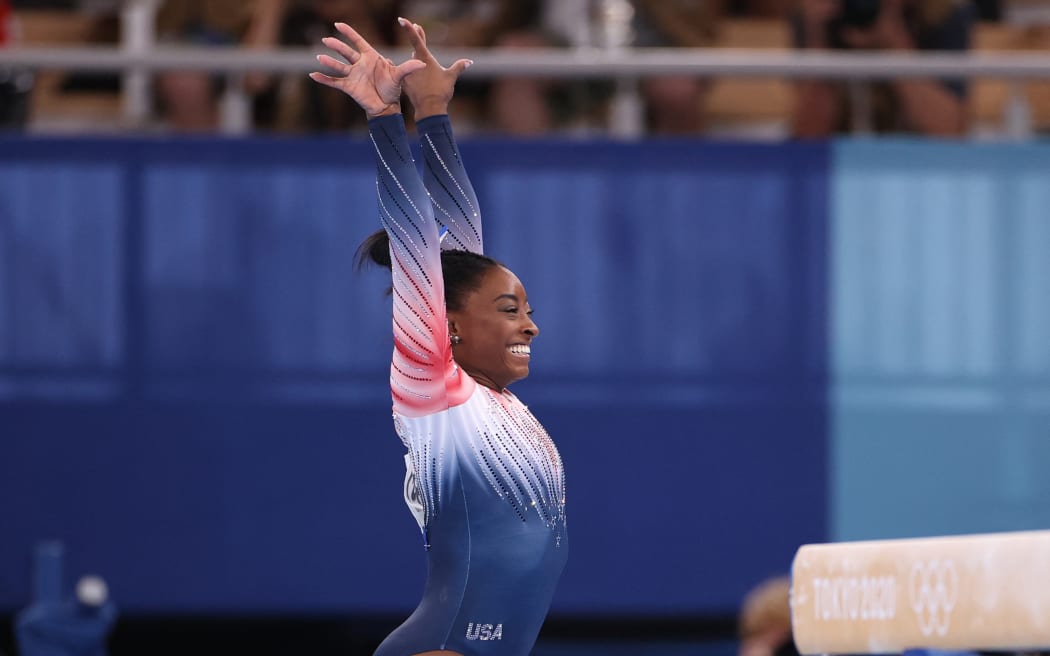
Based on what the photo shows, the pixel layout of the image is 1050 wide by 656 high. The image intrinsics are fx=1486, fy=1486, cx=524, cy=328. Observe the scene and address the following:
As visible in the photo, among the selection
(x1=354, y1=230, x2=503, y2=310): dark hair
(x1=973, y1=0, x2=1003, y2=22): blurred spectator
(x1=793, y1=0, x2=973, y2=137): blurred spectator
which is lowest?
(x1=354, y1=230, x2=503, y2=310): dark hair

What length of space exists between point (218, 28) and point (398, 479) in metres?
2.37

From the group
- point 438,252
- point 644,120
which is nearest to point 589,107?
point 644,120

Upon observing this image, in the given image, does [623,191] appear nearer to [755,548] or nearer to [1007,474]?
[755,548]

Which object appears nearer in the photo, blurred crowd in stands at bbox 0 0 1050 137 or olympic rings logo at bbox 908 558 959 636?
olympic rings logo at bbox 908 558 959 636

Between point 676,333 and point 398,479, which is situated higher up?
point 676,333

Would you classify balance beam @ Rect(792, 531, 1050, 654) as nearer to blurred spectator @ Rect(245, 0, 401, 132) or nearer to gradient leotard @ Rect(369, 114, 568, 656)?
gradient leotard @ Rect(369, 114, 568, 656)

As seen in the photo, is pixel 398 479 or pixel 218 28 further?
pixel 218 28

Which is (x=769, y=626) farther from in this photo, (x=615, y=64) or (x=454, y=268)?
(x=454, y=268)

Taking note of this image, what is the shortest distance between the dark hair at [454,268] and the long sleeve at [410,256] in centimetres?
23

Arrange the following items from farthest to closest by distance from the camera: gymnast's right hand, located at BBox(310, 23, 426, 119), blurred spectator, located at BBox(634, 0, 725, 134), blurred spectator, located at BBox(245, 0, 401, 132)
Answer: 1. blurred spectator, located at BBox(634, 0, 725, 134)
2. blurred spectator, located at BBox(245, 0, 401, 132)
3. gymnast's right hand, located at BBox(310, 23, 426, 119)

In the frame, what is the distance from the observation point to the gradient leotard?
10.8 ft

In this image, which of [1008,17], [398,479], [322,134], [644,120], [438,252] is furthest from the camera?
[1008,17]

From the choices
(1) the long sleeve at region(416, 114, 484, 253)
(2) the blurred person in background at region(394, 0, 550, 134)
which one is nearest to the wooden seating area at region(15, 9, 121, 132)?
(2) the blurred person in background at region(394, 0, 550, 134)

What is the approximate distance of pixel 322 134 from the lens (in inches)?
245
